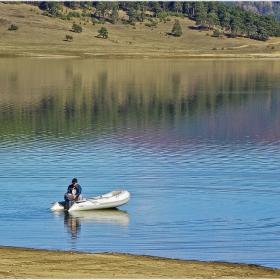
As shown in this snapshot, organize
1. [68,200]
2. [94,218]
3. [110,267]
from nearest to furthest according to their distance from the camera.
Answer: [110,267] → [94,218] → [68,200]

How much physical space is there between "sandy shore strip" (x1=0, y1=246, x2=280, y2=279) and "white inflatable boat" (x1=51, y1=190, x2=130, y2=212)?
7683mm

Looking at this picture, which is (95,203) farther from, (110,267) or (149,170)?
(110,267)

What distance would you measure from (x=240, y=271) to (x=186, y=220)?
8765 millimetres

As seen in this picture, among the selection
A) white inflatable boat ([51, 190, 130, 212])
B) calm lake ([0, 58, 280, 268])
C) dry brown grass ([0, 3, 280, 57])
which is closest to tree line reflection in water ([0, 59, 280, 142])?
calm lake ([0, 58, 280, 268])

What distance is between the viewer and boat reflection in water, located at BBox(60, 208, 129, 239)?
27047 mm

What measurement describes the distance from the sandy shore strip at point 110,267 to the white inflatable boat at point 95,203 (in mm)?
7683

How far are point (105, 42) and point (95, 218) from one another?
482 feet

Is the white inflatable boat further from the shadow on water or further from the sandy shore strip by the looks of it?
the sandy shore strip

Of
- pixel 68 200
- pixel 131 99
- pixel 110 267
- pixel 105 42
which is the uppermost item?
pixel 110 267

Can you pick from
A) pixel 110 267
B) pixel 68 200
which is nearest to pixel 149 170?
pixel 68 200

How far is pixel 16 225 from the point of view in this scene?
2652cm

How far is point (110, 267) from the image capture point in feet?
61.6

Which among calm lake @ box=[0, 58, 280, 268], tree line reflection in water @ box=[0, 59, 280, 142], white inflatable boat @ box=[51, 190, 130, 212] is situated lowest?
tree line reflection in water @ box=[0, 59, 280, 142]

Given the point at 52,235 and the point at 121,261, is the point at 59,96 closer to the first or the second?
the point at 52,235
